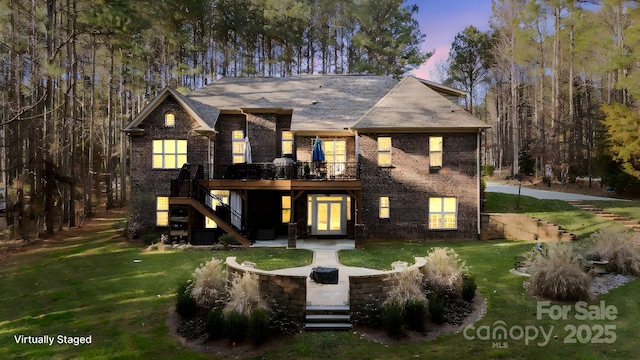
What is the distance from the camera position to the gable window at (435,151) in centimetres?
1953

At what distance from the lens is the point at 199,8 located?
3042 cm

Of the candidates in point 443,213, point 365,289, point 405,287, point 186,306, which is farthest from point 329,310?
point 443,213

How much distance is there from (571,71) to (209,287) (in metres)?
33.1

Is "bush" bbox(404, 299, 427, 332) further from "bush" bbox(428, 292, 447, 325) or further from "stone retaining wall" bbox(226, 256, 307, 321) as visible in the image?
"stone retaining wall" bbox(226, 256, 307, 321)

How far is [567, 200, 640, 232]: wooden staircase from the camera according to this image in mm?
18278

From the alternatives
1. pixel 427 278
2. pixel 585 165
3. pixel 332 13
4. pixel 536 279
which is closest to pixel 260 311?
pixel 427 278

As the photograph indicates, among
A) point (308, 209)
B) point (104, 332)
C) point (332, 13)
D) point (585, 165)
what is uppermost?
point (332, 13)

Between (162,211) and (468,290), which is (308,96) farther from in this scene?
(468,290)

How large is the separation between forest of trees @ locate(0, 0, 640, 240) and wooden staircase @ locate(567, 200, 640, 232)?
4889 millimetres

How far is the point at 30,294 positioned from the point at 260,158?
41.2ft

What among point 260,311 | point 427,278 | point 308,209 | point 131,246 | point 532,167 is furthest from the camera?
point 532,167

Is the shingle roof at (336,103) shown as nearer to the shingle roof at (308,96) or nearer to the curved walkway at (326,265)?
the shingle roof at (308,96)

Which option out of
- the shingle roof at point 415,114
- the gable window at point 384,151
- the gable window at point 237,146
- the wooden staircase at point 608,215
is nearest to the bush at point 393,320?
the gable window at point 384,151

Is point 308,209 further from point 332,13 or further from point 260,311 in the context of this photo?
point 332,13
